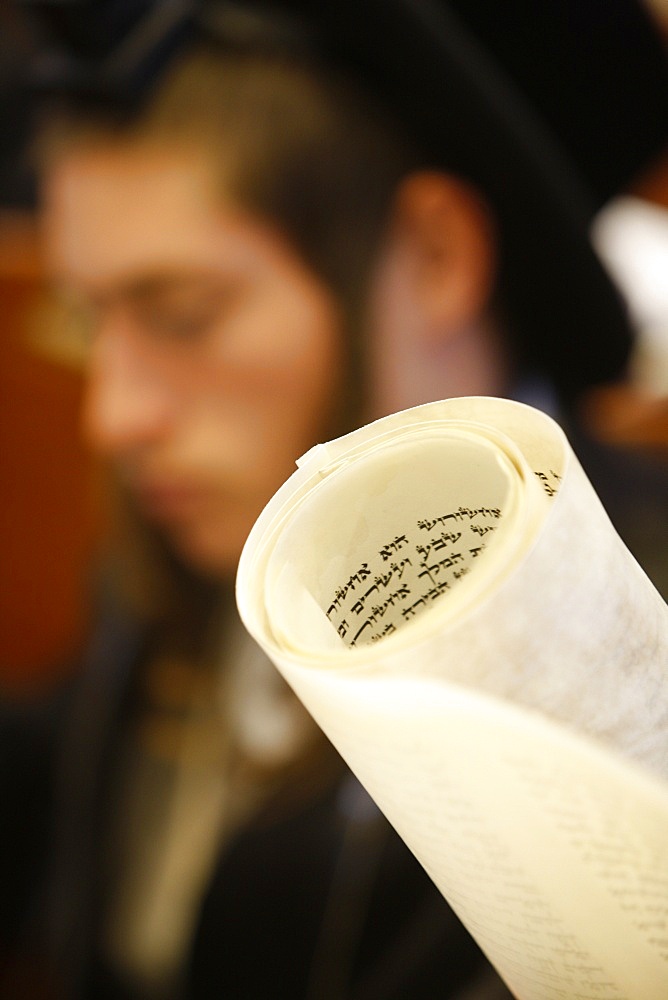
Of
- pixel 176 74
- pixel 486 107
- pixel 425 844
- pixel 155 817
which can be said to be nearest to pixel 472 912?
pixel 425 844

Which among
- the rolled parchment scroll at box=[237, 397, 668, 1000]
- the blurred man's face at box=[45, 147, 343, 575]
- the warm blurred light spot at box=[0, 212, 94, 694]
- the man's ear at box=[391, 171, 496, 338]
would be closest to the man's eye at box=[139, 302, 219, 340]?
the blurred man's face at box=[45, 147, 343, 575]

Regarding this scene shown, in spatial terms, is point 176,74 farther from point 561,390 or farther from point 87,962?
point 87,962

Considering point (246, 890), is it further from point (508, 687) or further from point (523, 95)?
point (508, 687)

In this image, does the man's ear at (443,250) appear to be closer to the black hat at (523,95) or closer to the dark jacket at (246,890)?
the black hat at (523,95)

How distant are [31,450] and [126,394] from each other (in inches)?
16.5

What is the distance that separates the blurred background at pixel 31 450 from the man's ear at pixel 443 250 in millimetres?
217

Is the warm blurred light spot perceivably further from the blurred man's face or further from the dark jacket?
the blurred man's face

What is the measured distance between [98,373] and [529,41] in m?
0.62

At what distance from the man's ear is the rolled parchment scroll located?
829mm

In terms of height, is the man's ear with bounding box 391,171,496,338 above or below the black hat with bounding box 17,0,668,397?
below

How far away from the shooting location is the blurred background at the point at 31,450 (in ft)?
4.01

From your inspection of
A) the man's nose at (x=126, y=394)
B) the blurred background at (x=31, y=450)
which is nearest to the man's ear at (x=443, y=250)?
the blurred background at (x=31, y=450)

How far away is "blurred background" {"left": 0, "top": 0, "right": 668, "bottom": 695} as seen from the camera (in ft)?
4.01

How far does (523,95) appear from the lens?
0.89 m
